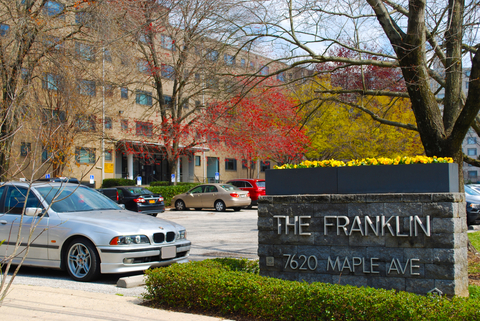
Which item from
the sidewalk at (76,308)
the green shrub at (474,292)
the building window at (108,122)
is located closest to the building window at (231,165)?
the building window at (108,122)

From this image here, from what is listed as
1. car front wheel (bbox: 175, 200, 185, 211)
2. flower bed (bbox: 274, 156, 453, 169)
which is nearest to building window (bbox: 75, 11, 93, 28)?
flower bed (bbox: 274, 156, 453, 169)

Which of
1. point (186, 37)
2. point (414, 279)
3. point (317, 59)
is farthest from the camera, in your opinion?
point (186, 37)

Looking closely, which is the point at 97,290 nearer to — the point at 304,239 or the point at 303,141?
the point at 304,239

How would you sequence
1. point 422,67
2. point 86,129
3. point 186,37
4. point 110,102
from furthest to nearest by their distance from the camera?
point 110,102
point 86,129
point 186,37
point 422,67

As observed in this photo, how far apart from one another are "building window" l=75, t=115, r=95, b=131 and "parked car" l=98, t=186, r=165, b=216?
566cm

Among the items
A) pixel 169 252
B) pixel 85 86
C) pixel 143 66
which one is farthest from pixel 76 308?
pixel 143 66

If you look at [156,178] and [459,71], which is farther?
[156,178]

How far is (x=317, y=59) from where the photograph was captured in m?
9.81

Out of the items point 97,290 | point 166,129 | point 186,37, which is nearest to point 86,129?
point 166,129

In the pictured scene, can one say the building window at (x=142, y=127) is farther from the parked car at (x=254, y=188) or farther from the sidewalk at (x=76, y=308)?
the sidewalk at (x=76, y=308)

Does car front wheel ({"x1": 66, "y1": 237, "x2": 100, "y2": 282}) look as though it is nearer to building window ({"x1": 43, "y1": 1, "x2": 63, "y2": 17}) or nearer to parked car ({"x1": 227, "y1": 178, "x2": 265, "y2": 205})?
building window ({"x1": 43, "y1": 1, "x2": 63, "y2": 17})

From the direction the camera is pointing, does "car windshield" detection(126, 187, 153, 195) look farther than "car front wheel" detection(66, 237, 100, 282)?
Yes

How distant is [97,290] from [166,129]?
1928 cm

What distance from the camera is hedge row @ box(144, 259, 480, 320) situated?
176 inches
